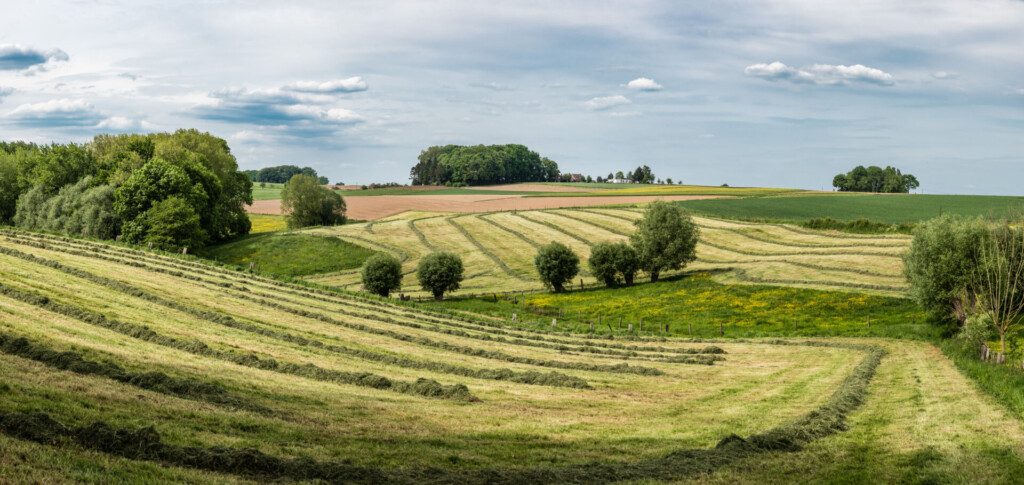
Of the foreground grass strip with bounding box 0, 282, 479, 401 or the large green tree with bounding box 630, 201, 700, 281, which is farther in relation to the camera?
the large green tree with bounding box 630, 201, 700, 281

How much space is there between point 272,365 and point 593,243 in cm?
9077

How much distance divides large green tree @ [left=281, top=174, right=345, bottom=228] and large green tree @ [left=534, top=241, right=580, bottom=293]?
233ft

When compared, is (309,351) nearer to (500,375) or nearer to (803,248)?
(500,375)

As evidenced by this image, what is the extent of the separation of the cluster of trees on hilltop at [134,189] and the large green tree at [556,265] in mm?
46982

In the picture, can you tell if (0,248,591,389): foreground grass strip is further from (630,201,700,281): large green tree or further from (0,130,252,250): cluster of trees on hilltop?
(0,130,252,250): cluster of trees on hilltop

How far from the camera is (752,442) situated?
2244 cm

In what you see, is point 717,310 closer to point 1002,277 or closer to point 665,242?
point 665,242

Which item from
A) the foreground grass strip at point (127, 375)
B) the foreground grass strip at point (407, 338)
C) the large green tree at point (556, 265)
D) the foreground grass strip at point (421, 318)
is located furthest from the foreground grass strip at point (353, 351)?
the large green tree at point (556, 265)

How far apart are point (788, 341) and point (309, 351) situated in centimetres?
3730

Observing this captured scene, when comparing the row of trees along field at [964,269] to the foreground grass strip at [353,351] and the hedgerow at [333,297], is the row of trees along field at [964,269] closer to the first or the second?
the hedgerow at [333,297]

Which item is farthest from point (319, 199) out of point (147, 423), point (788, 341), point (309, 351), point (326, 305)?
point (147, 423)

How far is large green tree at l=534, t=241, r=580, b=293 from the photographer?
9569 centimetres

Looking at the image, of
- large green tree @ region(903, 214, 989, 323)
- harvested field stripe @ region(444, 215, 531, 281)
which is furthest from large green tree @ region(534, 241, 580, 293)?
large green tree @ region(903, 214, 989, 323)

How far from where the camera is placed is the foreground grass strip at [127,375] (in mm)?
22719
